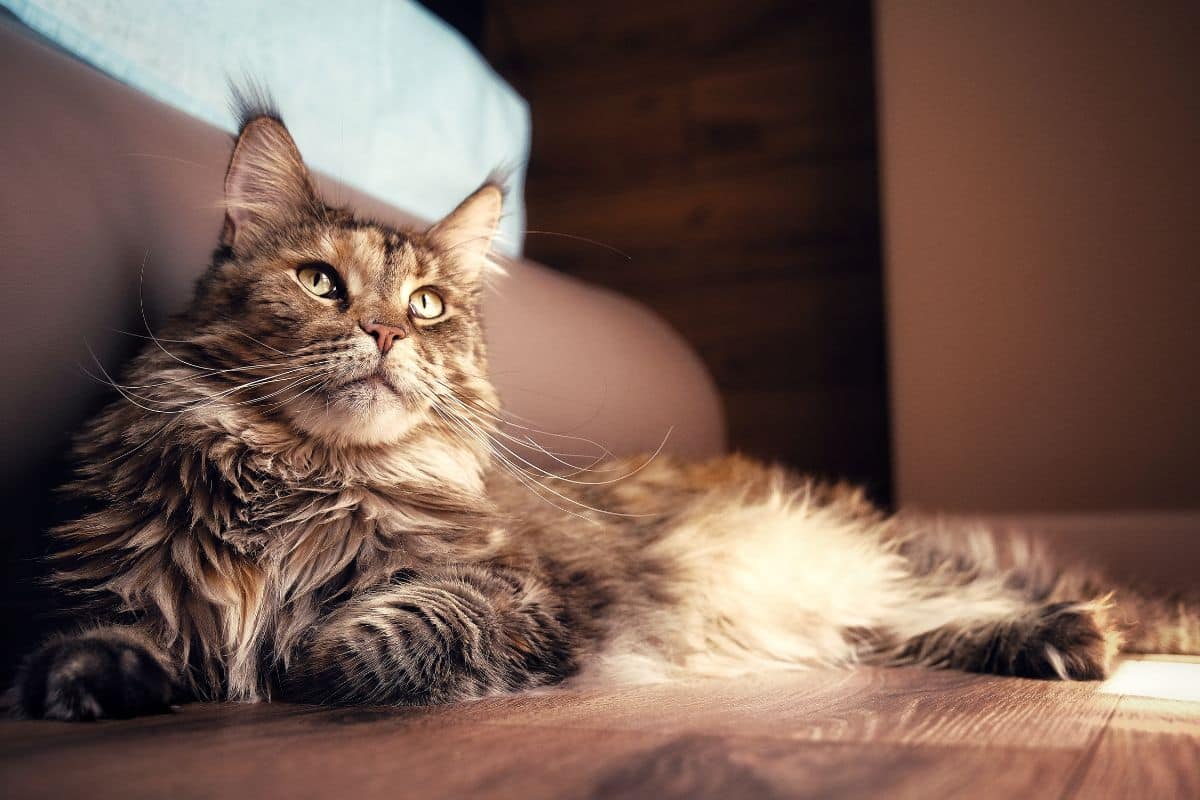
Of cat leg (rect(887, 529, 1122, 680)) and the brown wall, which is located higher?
the brown wall

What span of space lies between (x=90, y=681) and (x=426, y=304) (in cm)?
70

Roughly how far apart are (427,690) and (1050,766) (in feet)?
2.03

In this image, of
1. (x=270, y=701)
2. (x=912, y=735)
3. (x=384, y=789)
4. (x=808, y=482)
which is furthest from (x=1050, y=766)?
(x=808, y=482)

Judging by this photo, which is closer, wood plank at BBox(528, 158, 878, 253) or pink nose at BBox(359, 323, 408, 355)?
pink nose at BBox(359, 323, 408, 355)

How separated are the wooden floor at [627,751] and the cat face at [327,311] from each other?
395mm

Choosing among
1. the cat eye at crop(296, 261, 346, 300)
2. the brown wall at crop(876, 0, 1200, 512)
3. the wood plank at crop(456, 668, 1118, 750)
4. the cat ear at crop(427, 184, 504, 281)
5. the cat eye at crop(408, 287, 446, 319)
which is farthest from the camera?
the brown wall at crop(876, 0, 1200, 512)

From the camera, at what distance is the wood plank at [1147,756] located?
0.60 m

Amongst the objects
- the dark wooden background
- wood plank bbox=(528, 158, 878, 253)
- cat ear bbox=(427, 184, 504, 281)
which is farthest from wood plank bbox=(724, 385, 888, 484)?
cat ear bbox=(427, 184, 504, 281)

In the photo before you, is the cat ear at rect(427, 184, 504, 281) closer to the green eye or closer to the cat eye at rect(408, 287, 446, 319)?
the cat eye at rect(408, 287, 446, 319)

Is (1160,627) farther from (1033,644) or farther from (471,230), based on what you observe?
(471,230)

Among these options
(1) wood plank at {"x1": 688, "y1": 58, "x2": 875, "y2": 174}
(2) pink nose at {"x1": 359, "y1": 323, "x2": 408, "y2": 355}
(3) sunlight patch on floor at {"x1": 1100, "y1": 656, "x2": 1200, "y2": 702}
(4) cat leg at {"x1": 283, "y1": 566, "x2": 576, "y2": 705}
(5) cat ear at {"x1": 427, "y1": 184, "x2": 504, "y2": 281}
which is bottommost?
(3) sunlight patch on floor at {"x1": 1100, "y1": 656, "x2": 1200, "y2": 702}

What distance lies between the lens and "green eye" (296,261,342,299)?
117 centimetres

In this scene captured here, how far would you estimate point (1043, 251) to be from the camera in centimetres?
232

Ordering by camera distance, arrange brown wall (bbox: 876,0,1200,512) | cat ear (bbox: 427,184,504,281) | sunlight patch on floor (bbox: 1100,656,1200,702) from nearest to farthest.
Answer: sunlight patch on floor (bbox: 1100,656,1200,702) < cat ear (bbox: 427,184,504,281) < brown wall (bbox: 876,0,1200,512)
